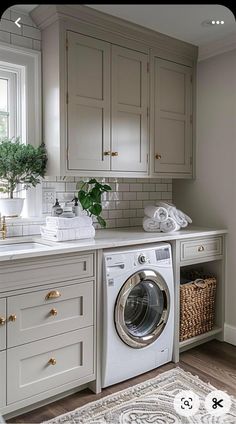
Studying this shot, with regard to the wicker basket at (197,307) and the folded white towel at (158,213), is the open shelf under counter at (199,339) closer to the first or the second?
the wicker basket at (197,307)

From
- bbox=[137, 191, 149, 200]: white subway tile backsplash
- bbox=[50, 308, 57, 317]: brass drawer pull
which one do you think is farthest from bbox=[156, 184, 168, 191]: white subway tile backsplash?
→ bbox=[50, 308, 57, 317]: brass drawer pull

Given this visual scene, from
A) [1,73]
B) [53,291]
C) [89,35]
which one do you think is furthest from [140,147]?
[53,291]

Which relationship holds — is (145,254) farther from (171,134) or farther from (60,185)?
(171,134)

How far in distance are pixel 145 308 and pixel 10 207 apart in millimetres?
1192

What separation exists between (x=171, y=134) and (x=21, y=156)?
1328mm

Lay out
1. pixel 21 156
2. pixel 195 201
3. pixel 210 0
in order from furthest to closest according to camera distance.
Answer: pixel 195 201 < pixel 21 156 < pixel 210 0

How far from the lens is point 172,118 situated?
3100 mm

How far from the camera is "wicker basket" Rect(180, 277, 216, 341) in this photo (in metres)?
2.80

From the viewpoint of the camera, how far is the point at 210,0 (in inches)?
29.3

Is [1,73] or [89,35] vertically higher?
[89,35]

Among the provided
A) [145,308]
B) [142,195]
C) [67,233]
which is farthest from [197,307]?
[67,233]

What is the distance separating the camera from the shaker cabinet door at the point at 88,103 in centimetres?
248

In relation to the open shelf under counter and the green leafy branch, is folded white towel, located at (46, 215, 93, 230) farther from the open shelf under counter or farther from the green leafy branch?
the open shelf under counter

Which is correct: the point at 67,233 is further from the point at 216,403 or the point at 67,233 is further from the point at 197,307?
the point at 216,403
